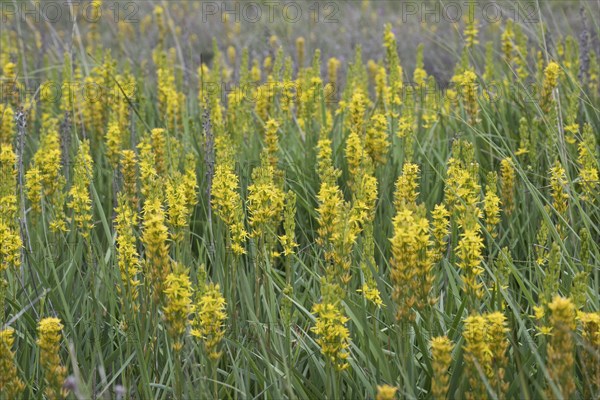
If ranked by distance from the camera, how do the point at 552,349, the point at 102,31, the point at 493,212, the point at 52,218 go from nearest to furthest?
the point at 552,349
the point at 493,212
the point at 52,218
the point at 102,31

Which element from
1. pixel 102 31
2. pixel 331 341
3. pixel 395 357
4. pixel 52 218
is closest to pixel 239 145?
pixel 52 218

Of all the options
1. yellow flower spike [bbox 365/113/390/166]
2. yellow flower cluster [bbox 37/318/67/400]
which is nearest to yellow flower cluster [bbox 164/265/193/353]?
yellow flower cluster [bbox 37/318/67/400]

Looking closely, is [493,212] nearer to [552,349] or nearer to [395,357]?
[395,357]

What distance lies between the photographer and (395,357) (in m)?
2.25

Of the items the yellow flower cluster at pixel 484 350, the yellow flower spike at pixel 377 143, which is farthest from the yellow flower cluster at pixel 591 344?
the yellow flower spike at pixel 377 143

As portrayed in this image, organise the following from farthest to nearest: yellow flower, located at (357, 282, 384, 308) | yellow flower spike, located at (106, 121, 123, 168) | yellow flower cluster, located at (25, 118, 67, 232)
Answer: yellow flower spike, located at (106, 121, 123, 168), yellow flower cluster, located at (25, 118, 67, 232), yellow flower, located at (357, 282, 384, 308)

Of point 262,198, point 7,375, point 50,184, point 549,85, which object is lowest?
point 7,375

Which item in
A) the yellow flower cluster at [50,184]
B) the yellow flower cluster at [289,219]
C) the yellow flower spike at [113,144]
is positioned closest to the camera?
the yellow flower cluster at [289,219]

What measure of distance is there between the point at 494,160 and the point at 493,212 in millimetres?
1437

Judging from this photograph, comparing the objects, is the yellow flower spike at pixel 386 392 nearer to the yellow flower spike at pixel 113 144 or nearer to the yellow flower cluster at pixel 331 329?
the yellow flower cluster at pixel 331 329

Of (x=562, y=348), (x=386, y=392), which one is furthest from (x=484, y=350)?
(x=386, y=392)

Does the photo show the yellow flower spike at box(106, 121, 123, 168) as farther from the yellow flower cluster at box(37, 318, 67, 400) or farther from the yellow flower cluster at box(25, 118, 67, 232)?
the yellow flower cluster at box(37, 318, 67, 400)

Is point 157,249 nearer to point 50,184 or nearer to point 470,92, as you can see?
point 50,184

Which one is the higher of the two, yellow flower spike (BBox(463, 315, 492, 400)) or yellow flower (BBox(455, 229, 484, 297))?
yellow flower (BBox(455, 229, 484, 297))
